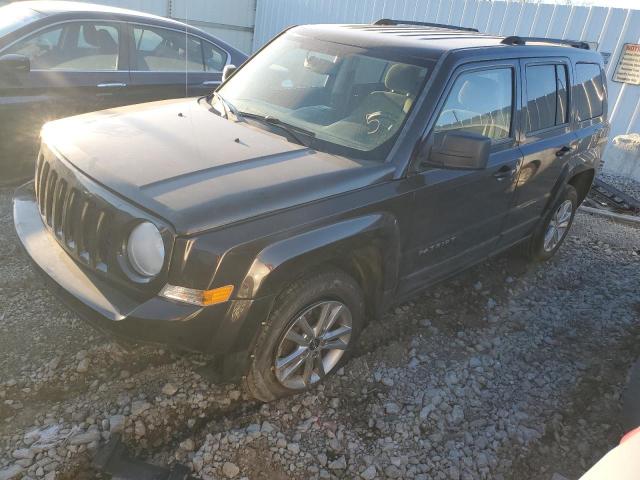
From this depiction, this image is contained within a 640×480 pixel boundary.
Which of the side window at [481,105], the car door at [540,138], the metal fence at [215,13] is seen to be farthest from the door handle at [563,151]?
the metal fence at [215,13]

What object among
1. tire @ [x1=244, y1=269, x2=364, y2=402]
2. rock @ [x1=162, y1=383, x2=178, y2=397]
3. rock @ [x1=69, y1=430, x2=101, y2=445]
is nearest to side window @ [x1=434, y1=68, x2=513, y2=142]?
tire @ [x1=244, y1=269, x2=364, y2=402]

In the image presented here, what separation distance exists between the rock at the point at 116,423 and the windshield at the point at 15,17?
3558 millimetres

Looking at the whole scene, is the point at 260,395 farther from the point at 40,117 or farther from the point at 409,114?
the point at 40,117

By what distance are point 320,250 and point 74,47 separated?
3.69 m

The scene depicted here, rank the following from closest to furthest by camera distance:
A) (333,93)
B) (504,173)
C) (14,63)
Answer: (333,93) < (504,173) < (14,63)

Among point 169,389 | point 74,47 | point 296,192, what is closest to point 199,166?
point 296,192

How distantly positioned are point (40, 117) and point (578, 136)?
4.63 meters

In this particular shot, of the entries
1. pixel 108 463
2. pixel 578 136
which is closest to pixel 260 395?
pixel 108 463

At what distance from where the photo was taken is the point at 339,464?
2.44 meters

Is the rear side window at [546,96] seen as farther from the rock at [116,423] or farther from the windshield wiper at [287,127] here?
the rock at [116,423]

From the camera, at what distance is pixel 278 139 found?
2832 mm

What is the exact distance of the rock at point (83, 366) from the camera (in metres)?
2.72

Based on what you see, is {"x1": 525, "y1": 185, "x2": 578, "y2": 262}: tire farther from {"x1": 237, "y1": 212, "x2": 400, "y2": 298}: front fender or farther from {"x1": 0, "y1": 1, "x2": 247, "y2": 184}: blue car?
{"x1": 0, "y1": 1, "x2": 247, "y2": 184}: blue car

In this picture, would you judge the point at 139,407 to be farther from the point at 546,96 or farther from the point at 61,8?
the point at 61,8
